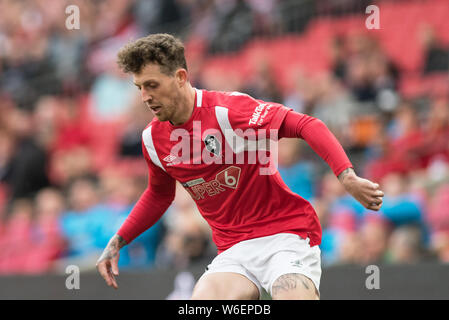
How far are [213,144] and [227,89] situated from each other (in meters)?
6.02

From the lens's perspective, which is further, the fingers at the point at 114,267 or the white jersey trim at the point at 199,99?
the fingers at the point at 114,267

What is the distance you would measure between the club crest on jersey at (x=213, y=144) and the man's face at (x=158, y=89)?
10.7 inches

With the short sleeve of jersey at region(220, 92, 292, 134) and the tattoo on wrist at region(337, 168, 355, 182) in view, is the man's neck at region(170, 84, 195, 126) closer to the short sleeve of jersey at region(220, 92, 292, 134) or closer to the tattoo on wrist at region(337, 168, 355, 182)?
the short sleeve of jersey at region(220, 92, 292, 134)

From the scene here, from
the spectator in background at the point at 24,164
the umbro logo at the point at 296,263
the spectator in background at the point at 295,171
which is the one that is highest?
the spectator in background at the point at 24,164

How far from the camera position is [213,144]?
14.0 feet

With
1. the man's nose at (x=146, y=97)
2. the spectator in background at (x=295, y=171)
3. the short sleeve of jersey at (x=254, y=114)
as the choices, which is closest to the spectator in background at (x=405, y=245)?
the spectator in background at (x=295, y=171)

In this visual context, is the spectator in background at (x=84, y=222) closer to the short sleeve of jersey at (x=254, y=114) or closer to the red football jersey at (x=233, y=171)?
the red football jersey at (x=233, y=171)

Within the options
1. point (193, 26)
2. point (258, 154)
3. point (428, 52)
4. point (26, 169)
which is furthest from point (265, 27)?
point (258, 154)

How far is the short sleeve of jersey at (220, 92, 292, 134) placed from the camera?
13.6ft

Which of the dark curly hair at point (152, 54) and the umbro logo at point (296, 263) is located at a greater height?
the dark curly hair at point (152, 54)

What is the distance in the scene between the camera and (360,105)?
863 centimetres

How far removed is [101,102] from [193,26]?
219 centimetres

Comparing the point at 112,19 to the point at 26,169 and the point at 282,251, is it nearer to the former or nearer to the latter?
the point at 26,169

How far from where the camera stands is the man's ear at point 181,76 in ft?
14.0
